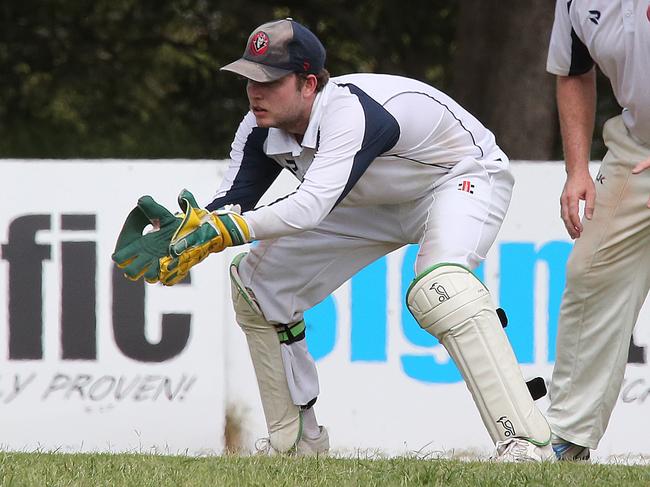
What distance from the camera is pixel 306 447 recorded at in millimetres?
Answer: 5844

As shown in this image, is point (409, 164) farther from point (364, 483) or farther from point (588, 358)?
point (364, 483)

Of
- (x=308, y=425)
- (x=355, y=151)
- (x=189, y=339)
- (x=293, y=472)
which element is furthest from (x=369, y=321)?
(x=293, y=472)

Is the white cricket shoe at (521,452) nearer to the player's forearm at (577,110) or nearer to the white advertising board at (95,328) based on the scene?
the player's forearm at (577,110)

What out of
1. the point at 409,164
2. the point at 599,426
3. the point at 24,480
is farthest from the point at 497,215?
the point at 24,480

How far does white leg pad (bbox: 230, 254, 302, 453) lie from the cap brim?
1.01 metres

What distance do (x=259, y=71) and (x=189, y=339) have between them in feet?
9.16

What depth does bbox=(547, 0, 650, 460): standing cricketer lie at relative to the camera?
5.36 metres

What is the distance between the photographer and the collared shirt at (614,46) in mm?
5121

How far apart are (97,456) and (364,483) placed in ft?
4.01

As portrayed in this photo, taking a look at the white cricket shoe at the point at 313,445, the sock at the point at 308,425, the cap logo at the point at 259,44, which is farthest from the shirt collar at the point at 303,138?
the white cricket shoe at the point at 313,445

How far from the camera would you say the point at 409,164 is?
5.37 m

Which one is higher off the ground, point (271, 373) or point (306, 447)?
point (271, 373)

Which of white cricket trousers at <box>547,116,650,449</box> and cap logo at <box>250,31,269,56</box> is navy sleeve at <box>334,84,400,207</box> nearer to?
cap logo at <box>250,31,269,56</box>

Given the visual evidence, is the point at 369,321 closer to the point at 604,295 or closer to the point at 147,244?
the point at 604,295
